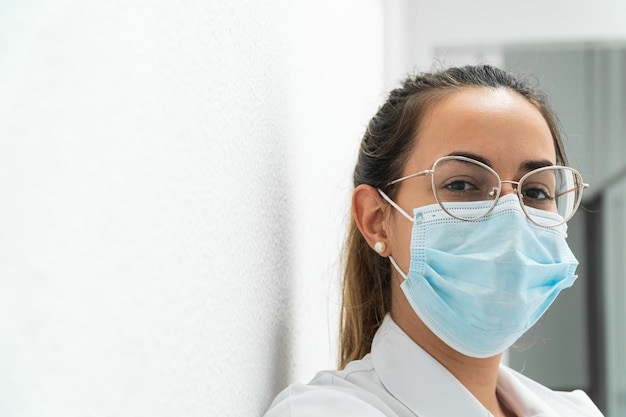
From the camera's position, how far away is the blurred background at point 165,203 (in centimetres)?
36

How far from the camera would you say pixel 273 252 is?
100 centimetres

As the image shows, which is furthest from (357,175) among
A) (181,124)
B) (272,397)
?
(181,124)

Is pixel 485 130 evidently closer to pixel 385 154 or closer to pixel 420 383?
pixel 385 154

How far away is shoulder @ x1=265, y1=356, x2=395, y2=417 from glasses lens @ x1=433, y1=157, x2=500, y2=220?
0.26 metres

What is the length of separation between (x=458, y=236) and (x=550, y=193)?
0.57ft

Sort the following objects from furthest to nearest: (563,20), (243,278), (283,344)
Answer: (563,20), (283,344), (243,278)

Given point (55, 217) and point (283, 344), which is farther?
point (283, 344)

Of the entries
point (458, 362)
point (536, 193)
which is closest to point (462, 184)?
point (536, 193)

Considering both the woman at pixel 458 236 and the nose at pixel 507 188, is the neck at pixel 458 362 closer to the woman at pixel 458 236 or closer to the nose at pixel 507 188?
the woman at pixel 458 236

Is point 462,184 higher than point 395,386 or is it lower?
higher

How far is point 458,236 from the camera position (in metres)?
1.01

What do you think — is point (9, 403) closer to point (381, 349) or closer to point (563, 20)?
point (381, 349)

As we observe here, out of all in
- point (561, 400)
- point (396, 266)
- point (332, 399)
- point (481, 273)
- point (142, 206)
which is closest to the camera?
point (142, 206)

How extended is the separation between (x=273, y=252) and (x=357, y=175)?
277mm
